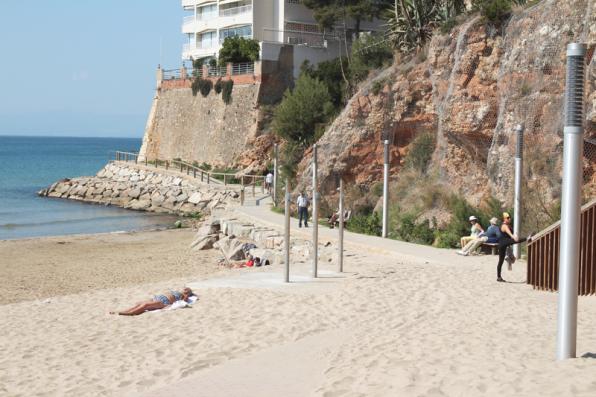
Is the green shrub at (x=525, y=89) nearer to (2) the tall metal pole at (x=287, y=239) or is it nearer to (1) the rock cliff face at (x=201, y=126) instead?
(2) the tall metal pole at (x=287, y=239)

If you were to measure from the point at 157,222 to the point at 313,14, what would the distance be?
17650mm

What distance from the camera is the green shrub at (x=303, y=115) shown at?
132 feet

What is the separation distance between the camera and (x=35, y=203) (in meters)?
54.3

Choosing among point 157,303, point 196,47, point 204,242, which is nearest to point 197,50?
point 196,47

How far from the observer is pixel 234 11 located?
55.3 metres

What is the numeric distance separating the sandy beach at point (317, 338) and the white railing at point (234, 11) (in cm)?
3604

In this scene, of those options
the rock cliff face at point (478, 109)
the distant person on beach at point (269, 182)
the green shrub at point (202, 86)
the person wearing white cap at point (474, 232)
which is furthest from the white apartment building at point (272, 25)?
the person wearing white cap at point (474, 232)

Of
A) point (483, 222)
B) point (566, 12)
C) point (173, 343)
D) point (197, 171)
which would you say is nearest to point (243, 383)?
point (173, 343)

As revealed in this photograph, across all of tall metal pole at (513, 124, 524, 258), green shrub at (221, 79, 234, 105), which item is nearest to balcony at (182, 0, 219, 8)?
green shrub at (221, 79, 234, 105)

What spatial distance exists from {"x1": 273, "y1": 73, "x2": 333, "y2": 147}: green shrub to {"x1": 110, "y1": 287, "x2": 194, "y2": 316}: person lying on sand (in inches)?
979

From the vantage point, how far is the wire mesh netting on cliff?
2153cm

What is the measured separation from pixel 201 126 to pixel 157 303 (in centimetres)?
3826

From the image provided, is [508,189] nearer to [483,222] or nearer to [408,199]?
[483,222]

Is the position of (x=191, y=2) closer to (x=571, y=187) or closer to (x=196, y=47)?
(x=196, y=47)
